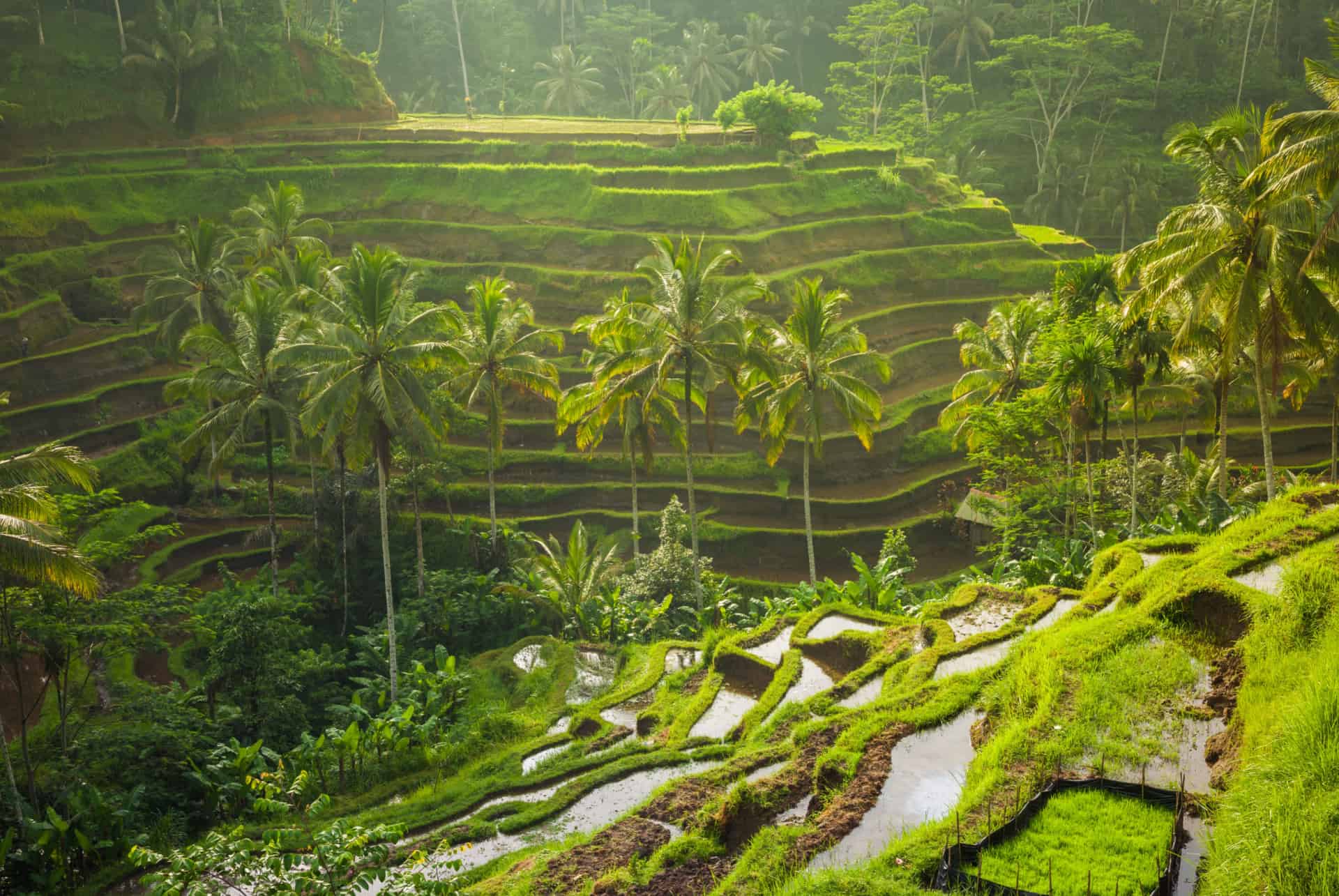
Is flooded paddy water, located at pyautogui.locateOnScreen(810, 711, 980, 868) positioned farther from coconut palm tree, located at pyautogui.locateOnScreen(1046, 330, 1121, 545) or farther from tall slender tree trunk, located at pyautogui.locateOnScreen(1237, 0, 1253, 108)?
tall slender tree trunk, located at pyautogui.locateOnScreen(1237, 0, 1253, 108)

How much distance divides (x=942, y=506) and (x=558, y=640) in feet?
46.1

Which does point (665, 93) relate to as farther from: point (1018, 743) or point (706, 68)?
point (1018, 743)

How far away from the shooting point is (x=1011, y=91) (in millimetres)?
59062

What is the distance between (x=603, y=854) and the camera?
10.8 meters

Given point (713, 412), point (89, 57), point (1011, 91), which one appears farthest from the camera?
point (1011, 91)

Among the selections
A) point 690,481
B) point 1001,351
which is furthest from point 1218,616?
point 1001,351

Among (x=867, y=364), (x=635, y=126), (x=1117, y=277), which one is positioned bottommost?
(x=867, y=364)

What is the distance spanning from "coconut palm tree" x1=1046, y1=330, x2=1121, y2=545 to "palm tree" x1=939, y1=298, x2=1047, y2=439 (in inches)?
132

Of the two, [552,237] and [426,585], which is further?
[552,237]

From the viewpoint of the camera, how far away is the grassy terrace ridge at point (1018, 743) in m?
8.70

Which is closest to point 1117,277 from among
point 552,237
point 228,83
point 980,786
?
point 980,786

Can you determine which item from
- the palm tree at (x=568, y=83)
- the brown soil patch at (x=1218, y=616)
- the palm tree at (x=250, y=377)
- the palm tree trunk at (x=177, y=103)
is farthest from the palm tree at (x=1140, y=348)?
the palm tree at (x=568, y=83)

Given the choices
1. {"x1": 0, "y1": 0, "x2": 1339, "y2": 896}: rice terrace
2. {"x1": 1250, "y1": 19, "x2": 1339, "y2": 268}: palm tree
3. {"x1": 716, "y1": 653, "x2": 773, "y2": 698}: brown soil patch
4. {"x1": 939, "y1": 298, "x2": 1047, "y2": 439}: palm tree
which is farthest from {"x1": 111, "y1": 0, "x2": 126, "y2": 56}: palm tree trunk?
{"x1": 1250, "y1": 19, "x2": 1339, "y2": 268}: palm tree

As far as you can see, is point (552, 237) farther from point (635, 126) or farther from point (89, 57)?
point (89, 57)
